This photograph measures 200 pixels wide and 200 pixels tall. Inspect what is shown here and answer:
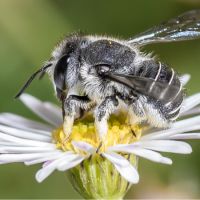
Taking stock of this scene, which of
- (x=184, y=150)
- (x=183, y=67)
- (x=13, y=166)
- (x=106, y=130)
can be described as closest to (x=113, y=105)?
(x=106, y=130)

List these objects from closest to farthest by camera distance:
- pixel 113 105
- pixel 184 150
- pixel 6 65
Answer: pixel 184 150 → pixel 113 105 → pixel 6 65

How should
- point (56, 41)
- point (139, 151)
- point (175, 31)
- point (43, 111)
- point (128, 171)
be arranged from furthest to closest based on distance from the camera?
point (56, 41), point (43, 111), point (175, 31), point (139, 151), point (128, 171)

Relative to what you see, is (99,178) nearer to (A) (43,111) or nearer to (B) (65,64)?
(B) (65,64)

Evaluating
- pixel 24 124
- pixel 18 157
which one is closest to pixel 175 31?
pixel 24 124

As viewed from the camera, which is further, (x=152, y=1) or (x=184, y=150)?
(x=152, y=1)

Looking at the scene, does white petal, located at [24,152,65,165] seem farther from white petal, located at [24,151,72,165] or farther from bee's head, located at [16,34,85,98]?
bee's head, located at [16,34,85,98]

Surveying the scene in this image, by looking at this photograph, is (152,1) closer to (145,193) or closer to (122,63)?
(145,193)

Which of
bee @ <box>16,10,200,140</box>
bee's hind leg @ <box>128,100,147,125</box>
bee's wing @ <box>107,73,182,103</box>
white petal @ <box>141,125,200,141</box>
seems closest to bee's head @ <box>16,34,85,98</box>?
Answer: bee @ <box>16,10,200,140</box>
